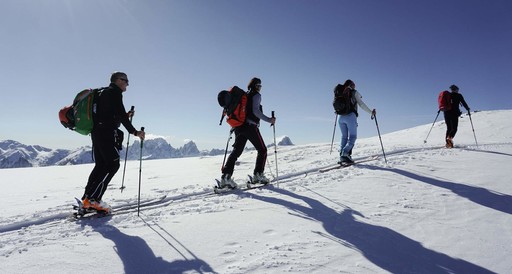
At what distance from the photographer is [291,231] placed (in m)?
4.10

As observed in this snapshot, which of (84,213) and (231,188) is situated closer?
(84,213)

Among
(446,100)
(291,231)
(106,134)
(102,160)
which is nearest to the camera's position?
(291,231)

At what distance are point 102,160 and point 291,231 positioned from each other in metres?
3.67

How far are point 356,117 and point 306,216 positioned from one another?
5.77 meters

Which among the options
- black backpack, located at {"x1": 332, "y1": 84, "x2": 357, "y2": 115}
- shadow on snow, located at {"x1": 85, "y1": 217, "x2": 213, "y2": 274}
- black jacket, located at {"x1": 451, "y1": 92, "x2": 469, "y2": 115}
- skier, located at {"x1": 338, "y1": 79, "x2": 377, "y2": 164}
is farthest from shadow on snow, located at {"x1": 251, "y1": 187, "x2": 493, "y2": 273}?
black jacket, located at {"x1": 451, "y1": 92, "x2": 469, "y2": 115}

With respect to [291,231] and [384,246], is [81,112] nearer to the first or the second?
[291,231]

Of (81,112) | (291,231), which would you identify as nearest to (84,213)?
(81,112)

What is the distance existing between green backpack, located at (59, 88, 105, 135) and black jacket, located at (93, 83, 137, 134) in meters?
0.09

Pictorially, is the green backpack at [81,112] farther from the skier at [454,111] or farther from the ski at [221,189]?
the skier at [454,111]

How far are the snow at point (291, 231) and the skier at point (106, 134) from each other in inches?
19.4

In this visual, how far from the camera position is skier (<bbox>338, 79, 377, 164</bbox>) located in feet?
31.1

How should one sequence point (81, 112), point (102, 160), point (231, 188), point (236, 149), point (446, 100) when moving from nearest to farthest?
point (81, 112), point (102, 160), point (236, 149), point (231, 188), point (446, 100)

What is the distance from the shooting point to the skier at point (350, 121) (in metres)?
9.48

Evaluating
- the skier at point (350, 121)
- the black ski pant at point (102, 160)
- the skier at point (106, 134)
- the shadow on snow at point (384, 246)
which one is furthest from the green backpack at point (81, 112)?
the skier at point (350, 121)
